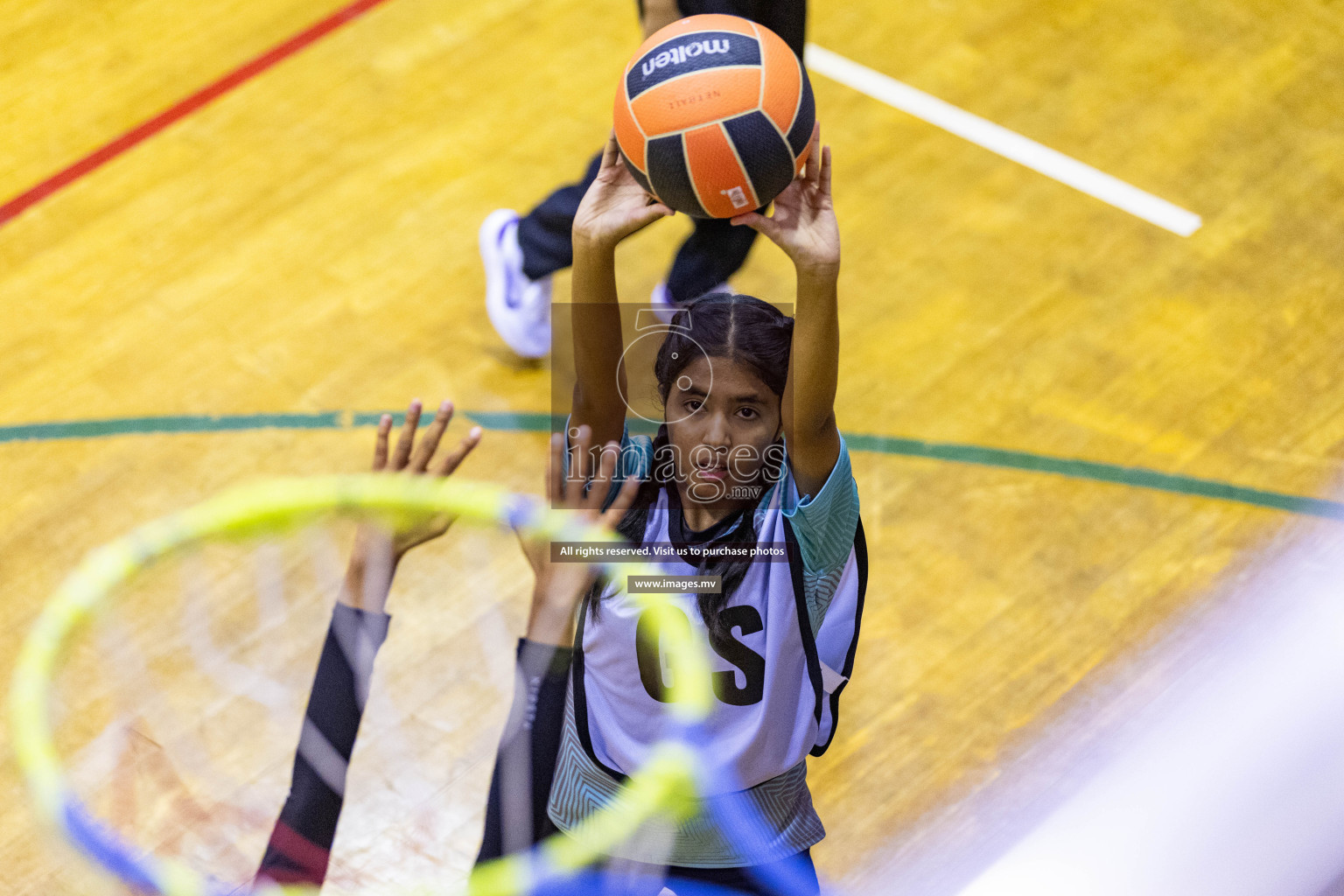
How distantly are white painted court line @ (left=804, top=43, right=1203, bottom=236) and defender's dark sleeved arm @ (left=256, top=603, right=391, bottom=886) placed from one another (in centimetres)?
268

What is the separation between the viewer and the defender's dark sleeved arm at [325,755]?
163 centimetres

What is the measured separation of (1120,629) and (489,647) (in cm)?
142

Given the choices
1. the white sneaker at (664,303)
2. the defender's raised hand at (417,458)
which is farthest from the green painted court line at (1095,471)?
the defender's raised hand at (417,458)

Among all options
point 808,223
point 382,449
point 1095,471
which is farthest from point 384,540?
point 1095,471

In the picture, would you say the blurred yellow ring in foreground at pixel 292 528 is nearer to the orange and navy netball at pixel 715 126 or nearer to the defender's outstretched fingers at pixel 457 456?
the defender's outstretched fingers at pixel 457 456

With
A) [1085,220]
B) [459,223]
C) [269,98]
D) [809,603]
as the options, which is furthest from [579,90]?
[809,603]

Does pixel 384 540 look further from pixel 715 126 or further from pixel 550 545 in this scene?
pixel 715 126

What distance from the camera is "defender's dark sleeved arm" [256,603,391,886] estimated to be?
1628 millimetres

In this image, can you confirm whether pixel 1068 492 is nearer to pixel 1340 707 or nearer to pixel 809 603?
pixel 809 603

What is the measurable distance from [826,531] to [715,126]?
2.41ft

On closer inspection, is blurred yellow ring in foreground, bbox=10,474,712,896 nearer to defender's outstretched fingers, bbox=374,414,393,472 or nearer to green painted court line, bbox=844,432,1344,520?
defender's outstretched fingers, bbox=374,414,393,472

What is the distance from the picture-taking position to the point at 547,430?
342cm

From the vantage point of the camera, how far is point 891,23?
180 inches

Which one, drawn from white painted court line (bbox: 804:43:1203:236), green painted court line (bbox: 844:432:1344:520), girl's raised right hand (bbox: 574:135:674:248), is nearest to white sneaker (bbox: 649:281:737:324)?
green painted court line (bbox: 844:432:1344:520)
